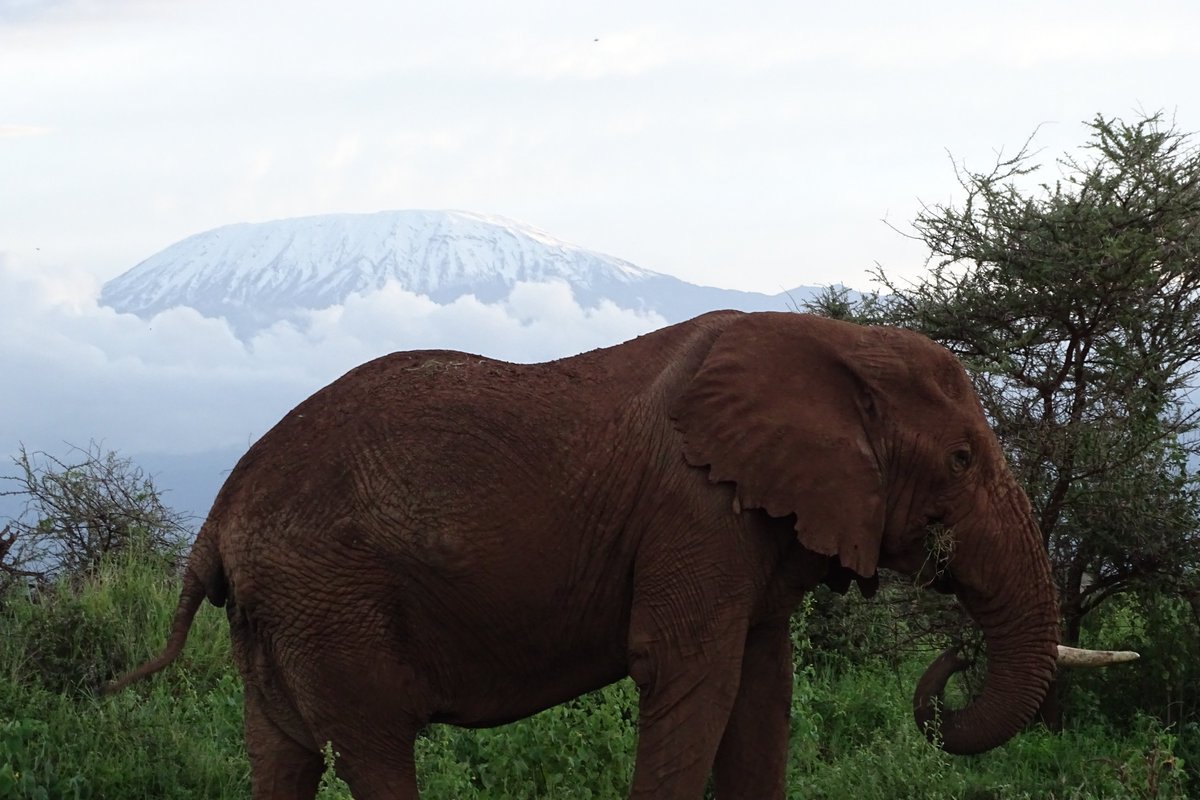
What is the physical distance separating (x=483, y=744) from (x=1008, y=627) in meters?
2.91

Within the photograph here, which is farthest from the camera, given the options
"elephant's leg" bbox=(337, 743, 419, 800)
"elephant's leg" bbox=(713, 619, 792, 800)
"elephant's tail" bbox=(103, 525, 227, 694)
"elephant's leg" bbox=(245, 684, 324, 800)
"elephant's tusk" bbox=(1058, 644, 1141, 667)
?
"elephant's tusk" bbox=(1058, 644, 1141, 667)

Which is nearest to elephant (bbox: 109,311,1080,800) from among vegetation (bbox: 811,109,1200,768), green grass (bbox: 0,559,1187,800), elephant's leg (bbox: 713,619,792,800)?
elephant's leg (bbox: 713,619,792,800)

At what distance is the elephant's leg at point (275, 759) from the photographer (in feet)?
18.6

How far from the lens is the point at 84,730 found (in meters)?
7.86

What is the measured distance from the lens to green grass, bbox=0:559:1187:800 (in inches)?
275

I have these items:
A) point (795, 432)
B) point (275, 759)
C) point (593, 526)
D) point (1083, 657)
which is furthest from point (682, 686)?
point (1083, 657)

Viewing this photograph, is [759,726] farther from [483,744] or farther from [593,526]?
[483,744]

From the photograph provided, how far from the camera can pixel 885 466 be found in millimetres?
5410

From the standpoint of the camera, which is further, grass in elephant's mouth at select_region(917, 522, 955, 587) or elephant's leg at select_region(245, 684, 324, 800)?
elephant's leg at select_region(245, 684, 324, 800)

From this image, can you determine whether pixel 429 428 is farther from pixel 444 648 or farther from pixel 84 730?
pixel 84 730

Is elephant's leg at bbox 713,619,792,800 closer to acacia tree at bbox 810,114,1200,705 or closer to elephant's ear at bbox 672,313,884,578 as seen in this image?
elephant's ear at bbox 672,313,884,578

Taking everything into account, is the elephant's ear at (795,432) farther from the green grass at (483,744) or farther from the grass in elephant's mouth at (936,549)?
the green grass at (483,744)

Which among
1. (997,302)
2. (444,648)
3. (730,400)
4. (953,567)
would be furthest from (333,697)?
(997,302)

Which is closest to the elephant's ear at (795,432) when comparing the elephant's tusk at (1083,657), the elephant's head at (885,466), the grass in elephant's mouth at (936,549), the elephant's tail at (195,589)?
the elephant's head at (885,466)
